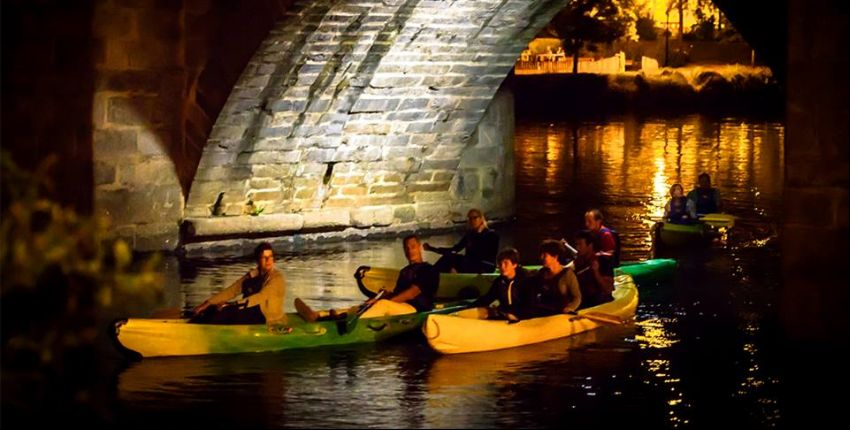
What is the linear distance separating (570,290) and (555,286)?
0.11 m

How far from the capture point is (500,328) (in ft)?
43.7

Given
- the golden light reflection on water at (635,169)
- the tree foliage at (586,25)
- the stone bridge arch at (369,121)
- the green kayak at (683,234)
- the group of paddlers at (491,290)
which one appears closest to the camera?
the group of paddlers at (491,290)

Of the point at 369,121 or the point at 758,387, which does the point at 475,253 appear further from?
the point at 758,387

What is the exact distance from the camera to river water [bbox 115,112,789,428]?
11.2 meters

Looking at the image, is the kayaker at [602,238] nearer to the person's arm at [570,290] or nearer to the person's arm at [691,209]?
the person's arm at [570,290]

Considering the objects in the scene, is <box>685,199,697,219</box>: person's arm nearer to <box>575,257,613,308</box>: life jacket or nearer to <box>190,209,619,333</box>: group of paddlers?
<box>190,209,619,333</box>: group of paddlers

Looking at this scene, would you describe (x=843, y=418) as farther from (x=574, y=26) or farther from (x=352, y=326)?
(x=574, y=26)

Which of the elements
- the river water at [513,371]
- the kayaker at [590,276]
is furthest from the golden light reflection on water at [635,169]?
the kayaker at [590,276]

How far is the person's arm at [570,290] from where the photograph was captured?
13.9m

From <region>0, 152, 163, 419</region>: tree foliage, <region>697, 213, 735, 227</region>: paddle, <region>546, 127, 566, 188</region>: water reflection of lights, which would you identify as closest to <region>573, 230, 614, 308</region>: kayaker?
<region>697, 213, 735, 227</region>: paddle

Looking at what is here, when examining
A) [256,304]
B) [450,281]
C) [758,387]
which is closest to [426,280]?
[256,304]

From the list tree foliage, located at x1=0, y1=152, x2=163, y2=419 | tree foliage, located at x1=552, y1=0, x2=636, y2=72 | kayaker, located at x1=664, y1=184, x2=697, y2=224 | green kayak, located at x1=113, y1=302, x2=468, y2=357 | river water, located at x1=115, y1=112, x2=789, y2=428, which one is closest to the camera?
tree foliage, located at x1=0, y1=152, x2=163, y2=419

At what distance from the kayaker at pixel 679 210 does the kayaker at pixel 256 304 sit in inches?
271

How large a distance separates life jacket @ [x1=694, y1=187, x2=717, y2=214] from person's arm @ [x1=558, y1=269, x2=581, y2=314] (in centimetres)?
621
